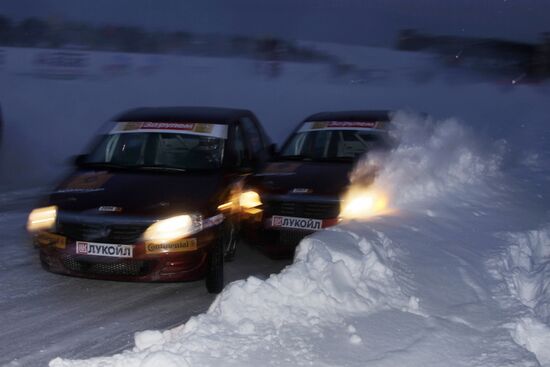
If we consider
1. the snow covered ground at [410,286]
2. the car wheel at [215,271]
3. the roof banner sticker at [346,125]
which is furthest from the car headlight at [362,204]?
the car wheel at [215,271]

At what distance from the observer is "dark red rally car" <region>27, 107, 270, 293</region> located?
5.04 m

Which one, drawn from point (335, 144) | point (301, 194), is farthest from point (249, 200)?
point (335, 144)

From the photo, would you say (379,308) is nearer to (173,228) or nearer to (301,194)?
(173,228)

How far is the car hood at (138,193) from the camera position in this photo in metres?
5.16

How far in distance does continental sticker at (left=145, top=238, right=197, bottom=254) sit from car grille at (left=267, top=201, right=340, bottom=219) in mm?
1456

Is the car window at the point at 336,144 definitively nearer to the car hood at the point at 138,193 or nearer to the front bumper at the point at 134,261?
the car hood at the point at 138,193

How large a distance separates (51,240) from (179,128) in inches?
68.6

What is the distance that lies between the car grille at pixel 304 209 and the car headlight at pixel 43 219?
204cm

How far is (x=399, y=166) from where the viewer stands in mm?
7453

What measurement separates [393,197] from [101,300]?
3.14 meters

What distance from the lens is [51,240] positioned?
5.18m

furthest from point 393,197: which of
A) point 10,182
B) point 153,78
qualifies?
point 153,78

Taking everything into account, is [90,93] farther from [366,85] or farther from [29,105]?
[366,85]

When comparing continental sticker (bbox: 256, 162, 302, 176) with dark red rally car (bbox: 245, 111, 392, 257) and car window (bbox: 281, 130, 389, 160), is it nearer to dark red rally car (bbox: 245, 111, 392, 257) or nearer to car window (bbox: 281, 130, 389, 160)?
dark red rally car (bbox: 245, 111, 392, 257)
